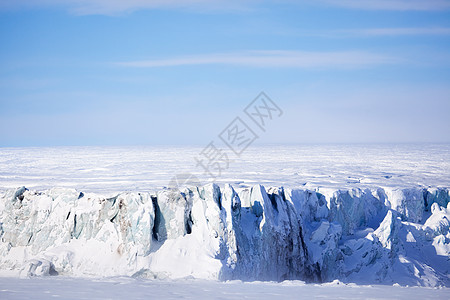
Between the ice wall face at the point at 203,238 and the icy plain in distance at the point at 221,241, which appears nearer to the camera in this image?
the icy plain in distance at the point at 221,241

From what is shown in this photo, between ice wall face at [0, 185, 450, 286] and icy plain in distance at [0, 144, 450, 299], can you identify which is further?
ice wall face at [0, 185, 450, 286]

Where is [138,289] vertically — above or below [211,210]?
below

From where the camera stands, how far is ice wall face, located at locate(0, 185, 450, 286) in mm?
12345

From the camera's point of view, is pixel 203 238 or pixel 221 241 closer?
pixel 221 241

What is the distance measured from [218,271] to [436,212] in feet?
26.9

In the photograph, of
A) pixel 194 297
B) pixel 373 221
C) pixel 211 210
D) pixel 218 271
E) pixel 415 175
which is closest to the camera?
pixel 194 297

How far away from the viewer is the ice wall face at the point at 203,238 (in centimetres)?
1235

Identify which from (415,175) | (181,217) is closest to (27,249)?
(181,217)

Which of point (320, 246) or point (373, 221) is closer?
point (320, 246)

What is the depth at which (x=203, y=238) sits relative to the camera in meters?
12.4

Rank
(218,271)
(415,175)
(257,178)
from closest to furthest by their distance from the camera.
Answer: (218,271), (257,178), (415,175)

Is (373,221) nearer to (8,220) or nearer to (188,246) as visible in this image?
(188,246)

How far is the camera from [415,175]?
2977cm

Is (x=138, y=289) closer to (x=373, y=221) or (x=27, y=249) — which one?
(x=27, y=249)
